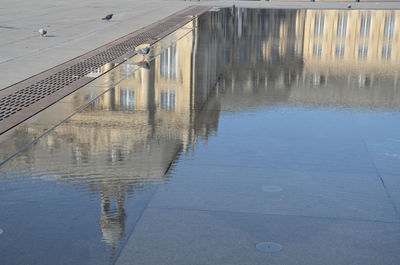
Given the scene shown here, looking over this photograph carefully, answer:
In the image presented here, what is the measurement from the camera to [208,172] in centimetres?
562

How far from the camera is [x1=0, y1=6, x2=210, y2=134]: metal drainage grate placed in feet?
25.4

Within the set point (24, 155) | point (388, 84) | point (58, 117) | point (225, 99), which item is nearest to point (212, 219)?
point (24, 155)

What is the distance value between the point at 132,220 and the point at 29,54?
9136 millimetres

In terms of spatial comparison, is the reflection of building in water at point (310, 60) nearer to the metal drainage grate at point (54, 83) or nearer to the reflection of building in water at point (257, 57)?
the reflection of building in water at point (257, 57)

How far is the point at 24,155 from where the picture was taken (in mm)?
6008

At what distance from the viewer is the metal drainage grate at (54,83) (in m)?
7.73

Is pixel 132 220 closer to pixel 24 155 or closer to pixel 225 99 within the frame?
pixel 24 155

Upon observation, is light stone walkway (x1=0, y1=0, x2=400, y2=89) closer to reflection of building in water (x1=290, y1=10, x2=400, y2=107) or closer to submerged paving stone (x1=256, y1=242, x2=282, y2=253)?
reflection of building in water (x1=290, y1=10, x2=400, y2=107)

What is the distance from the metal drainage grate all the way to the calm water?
1.04ft

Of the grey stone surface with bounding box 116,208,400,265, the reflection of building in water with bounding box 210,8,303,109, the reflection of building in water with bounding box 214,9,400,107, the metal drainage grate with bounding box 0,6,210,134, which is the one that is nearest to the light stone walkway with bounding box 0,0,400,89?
the metal drainage grate with bounding box 0,6,210,134

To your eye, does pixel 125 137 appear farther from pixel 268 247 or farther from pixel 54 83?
pixel 54 83

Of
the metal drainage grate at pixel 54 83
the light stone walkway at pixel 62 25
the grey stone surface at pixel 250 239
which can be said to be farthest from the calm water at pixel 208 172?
the light stone walkway at pixel 62 25

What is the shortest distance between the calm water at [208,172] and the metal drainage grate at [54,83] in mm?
317

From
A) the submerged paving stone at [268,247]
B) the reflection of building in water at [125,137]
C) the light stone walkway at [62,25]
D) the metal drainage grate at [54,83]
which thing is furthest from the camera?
the light stone walkway at [62,25]
